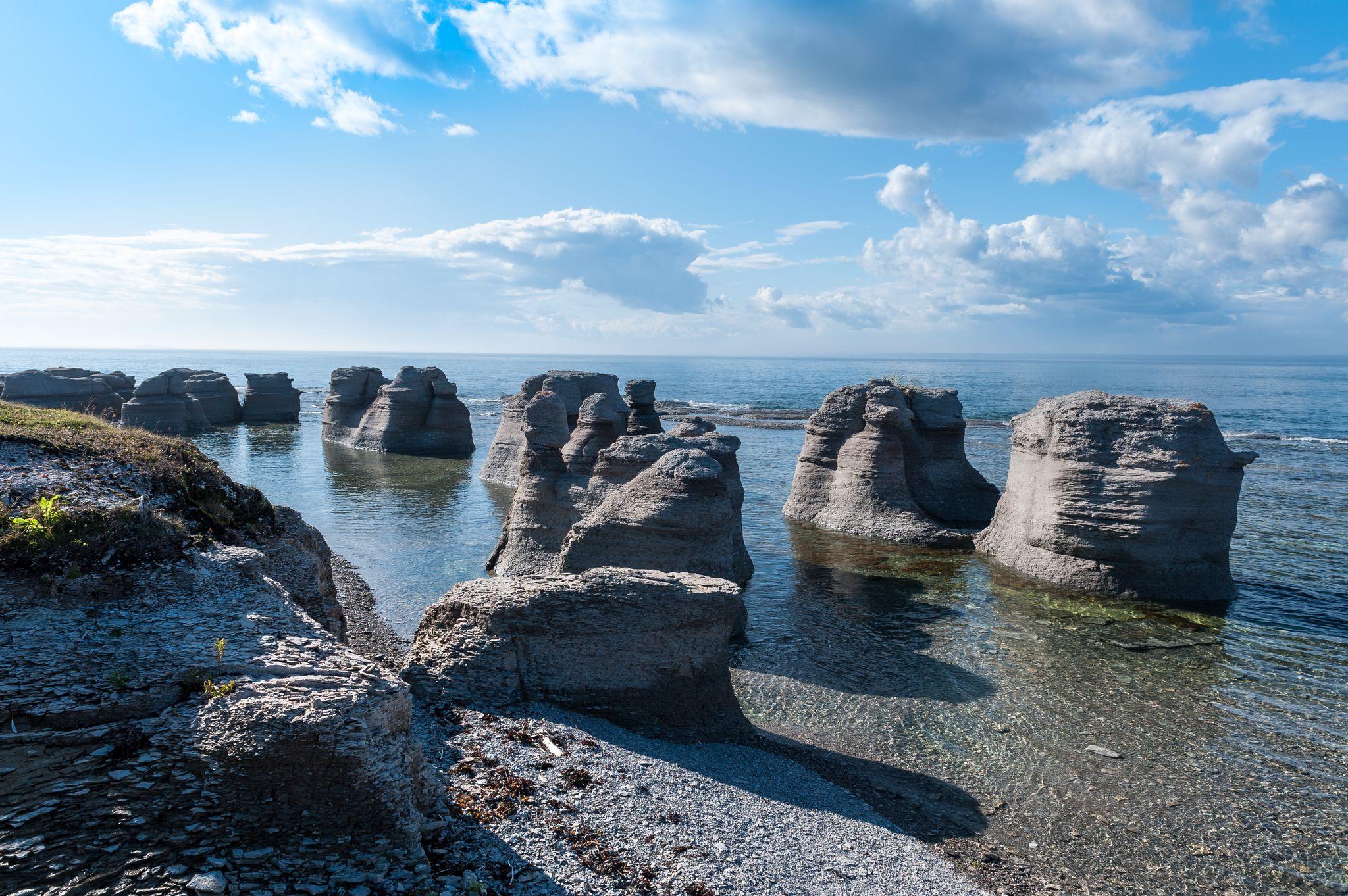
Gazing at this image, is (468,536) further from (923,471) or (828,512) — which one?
(923,471)

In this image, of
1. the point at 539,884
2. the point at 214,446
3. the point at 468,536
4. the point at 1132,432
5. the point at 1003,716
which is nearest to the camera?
the point at 539,884

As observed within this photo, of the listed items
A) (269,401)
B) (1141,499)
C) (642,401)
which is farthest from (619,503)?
(269,401)

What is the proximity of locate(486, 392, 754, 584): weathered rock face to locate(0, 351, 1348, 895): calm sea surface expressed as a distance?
165 centimetres

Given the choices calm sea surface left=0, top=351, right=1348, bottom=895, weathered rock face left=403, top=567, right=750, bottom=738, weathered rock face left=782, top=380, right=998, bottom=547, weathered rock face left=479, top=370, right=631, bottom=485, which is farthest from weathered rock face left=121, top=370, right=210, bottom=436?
weathered rock face left=403, top=567, right=750, bottom=738

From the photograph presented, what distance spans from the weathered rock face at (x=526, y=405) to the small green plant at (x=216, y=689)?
24.3 m

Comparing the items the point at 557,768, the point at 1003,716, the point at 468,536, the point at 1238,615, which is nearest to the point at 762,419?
the point at 468,536

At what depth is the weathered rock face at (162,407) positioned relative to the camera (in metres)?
45.9

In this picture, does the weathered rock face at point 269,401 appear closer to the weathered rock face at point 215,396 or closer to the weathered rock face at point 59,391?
the weathered rock face at point 215,396

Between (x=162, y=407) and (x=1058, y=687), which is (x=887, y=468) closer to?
(x=1058, y=687)

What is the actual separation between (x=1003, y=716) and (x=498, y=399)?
81.9 m

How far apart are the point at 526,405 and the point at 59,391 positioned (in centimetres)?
3384

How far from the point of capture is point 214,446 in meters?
43.9

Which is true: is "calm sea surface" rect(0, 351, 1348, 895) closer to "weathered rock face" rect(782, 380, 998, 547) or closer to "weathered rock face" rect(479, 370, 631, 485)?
"weathered rock face" rect(782, 380, 998, 547)

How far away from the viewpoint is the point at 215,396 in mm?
55500
